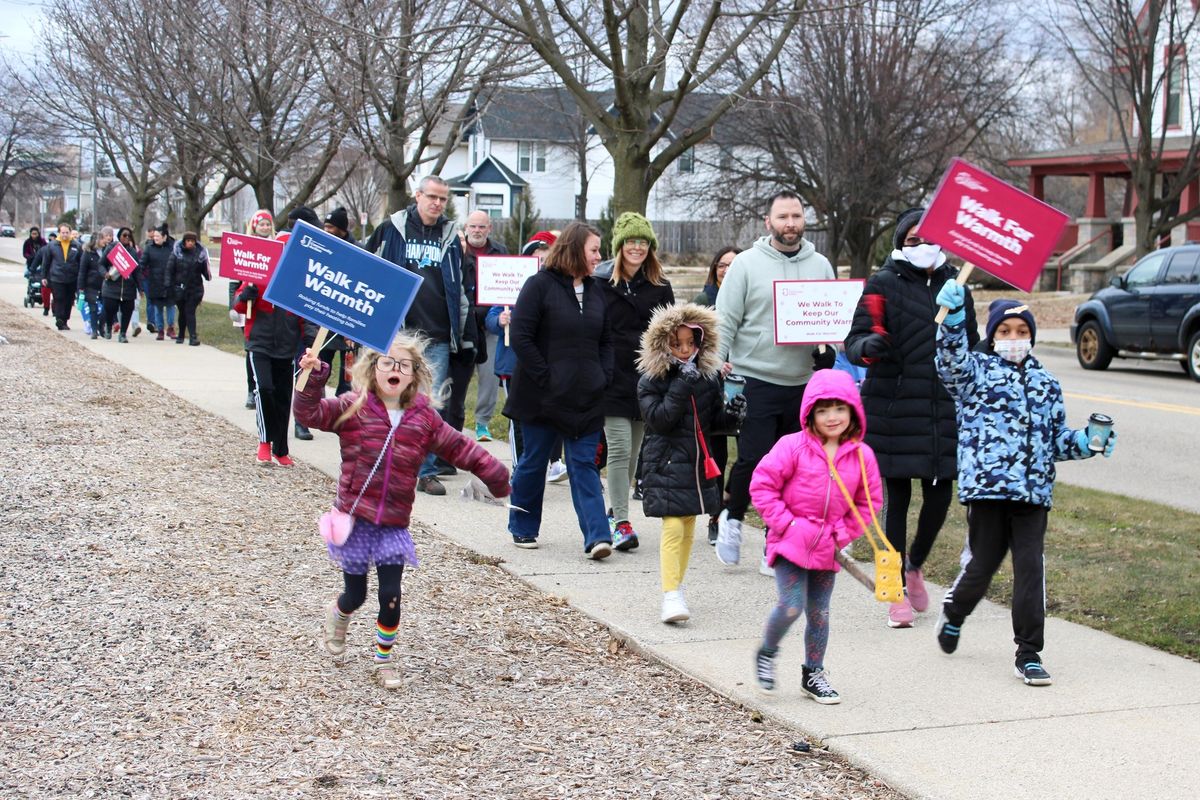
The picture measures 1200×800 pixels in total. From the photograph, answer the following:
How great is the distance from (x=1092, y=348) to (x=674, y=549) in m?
17.7

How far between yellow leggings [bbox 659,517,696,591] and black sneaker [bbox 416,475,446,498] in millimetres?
3578

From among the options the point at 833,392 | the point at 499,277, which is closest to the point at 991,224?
the point at 833,392

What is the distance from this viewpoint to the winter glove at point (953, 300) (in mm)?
5543

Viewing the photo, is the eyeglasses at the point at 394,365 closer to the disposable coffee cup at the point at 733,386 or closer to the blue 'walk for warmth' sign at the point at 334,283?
the blue 'walk for warmth' sign at the point at 334,283

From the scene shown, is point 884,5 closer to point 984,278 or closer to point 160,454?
point 984,278

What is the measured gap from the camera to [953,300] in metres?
5.54

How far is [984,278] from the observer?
138 feet

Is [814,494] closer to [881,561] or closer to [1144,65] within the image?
[881,561]

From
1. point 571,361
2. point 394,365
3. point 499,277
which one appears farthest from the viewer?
point 499,277

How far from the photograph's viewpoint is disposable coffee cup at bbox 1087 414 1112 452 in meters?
5.50

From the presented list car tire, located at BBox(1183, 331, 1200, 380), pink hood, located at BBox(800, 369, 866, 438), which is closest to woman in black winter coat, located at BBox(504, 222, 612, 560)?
pink hood, located at BBox(800, 369, 866, 438)

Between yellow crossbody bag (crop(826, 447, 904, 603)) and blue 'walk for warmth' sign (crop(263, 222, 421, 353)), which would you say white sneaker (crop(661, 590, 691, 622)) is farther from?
blue 'walk for warmth' sign (crop(263, 222, 421, 353))

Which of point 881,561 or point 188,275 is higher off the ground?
point 188,275

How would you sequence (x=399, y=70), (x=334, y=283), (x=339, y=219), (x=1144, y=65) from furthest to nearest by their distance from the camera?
(x=1144, y=65), (x=399, y=70), (x=339, y=219), (x=334, y=283)
